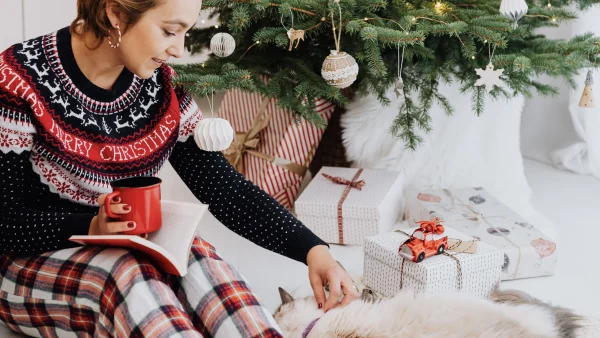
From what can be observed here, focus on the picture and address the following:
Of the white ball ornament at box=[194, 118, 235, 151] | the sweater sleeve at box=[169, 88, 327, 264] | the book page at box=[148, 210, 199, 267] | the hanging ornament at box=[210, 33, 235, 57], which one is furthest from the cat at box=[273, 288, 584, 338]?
the hanging ornament at box=[210, 33, 235, 57]

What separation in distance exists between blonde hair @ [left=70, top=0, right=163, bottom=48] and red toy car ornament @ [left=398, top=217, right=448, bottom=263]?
2.29 ft

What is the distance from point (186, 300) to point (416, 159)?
1.11m

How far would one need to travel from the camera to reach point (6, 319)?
1.23m

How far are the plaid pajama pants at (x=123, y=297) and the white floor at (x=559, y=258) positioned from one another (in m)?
0.19

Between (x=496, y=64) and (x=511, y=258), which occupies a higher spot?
(x=496, y=64)

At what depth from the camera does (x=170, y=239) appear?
3.67ft

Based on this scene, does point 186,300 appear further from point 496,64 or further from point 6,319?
point 496,64

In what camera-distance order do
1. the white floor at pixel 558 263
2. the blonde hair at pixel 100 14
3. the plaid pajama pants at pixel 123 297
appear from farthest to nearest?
the white floor at pixel 558 263 → the blonde hair at pixel 100 14 → the plaid pajama pants at pixel 123 297

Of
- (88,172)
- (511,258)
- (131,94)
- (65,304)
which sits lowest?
(511,258)

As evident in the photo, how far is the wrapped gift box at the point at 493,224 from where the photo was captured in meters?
1.65

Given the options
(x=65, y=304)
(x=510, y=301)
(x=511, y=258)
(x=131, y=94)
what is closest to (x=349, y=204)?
(x=511, y=258)

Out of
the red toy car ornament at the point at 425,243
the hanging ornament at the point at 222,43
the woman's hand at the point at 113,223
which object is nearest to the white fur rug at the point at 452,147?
the hanging ornament at the point at 222,43

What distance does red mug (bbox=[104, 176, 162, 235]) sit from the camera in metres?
A: 1.04

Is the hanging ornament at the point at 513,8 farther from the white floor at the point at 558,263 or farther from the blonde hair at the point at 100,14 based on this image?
the blonde hair at the point at 100,14
